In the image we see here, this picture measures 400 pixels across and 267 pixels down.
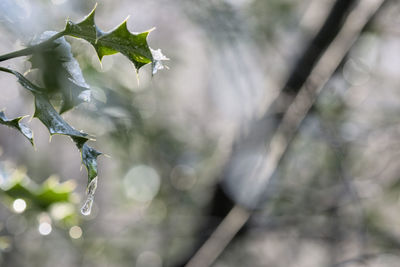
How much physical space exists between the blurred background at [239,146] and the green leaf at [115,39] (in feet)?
3.35

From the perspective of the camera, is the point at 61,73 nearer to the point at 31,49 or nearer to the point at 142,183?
the point at 31,49

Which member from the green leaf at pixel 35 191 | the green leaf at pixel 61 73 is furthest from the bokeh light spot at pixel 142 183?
the green leaf at pixel 61 73

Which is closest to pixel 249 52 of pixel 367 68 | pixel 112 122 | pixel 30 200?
pixel 367 68

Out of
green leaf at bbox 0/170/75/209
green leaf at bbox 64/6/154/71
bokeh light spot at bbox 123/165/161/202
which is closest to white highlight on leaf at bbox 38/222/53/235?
green leaf at bbox 0/170/75/209

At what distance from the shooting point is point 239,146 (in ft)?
8.61

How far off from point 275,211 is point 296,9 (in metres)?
1.54

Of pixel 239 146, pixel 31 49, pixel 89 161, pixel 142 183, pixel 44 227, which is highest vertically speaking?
pixel 31 49

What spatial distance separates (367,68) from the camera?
9.93ft

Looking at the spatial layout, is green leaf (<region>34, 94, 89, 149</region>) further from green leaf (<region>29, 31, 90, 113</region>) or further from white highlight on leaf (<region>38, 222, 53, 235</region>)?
white highlight on leaf (<region>38, 222, 53, 235</region>)

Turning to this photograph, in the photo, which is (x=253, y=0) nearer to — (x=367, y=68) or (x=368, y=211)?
(x=367, y=68)

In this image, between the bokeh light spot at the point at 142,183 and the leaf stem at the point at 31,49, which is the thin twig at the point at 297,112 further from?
the leaf stem at the point at 31,49

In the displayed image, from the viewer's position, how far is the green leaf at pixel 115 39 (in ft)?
1.91

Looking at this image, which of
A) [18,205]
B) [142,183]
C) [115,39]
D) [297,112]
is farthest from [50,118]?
[142,183]

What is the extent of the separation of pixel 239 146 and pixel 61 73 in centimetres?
203
